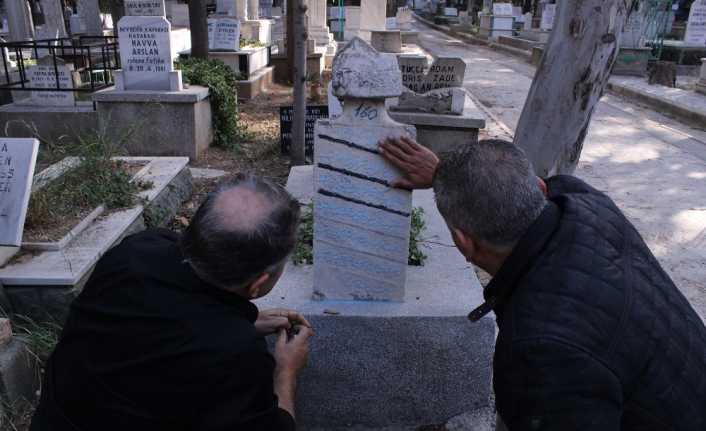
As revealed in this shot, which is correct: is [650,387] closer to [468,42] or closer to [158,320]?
[158,320]

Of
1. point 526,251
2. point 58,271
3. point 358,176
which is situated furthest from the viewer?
point 58,271

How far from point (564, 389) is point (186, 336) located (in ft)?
2.76

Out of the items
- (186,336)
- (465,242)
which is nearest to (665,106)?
(465,242)

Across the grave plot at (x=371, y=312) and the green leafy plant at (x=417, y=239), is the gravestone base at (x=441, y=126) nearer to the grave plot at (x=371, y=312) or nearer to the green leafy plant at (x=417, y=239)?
Result: the green leafy plant at (x=417, y=239)

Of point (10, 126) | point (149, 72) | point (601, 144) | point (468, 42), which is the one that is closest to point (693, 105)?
point (601, 144)

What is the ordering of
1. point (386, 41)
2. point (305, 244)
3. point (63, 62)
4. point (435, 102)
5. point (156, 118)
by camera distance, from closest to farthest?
1. point (305, 244)
2. point (435, 102)
3. point (156, 118)
4. point (63, 62)
5. point (386, 41)

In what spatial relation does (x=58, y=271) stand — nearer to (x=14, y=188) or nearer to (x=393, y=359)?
(x=14, y=188)

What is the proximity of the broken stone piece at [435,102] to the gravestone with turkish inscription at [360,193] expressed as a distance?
378 centimetres

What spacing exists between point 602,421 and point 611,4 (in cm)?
205

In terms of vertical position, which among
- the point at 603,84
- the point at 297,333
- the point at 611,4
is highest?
the point at 611,4

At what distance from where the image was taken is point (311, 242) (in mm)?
3275

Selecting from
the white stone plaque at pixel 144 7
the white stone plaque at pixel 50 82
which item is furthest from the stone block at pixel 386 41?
the white stone plaque at pixel 50 82

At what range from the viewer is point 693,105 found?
35.6 ft

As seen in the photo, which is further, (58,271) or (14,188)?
(14,188)
